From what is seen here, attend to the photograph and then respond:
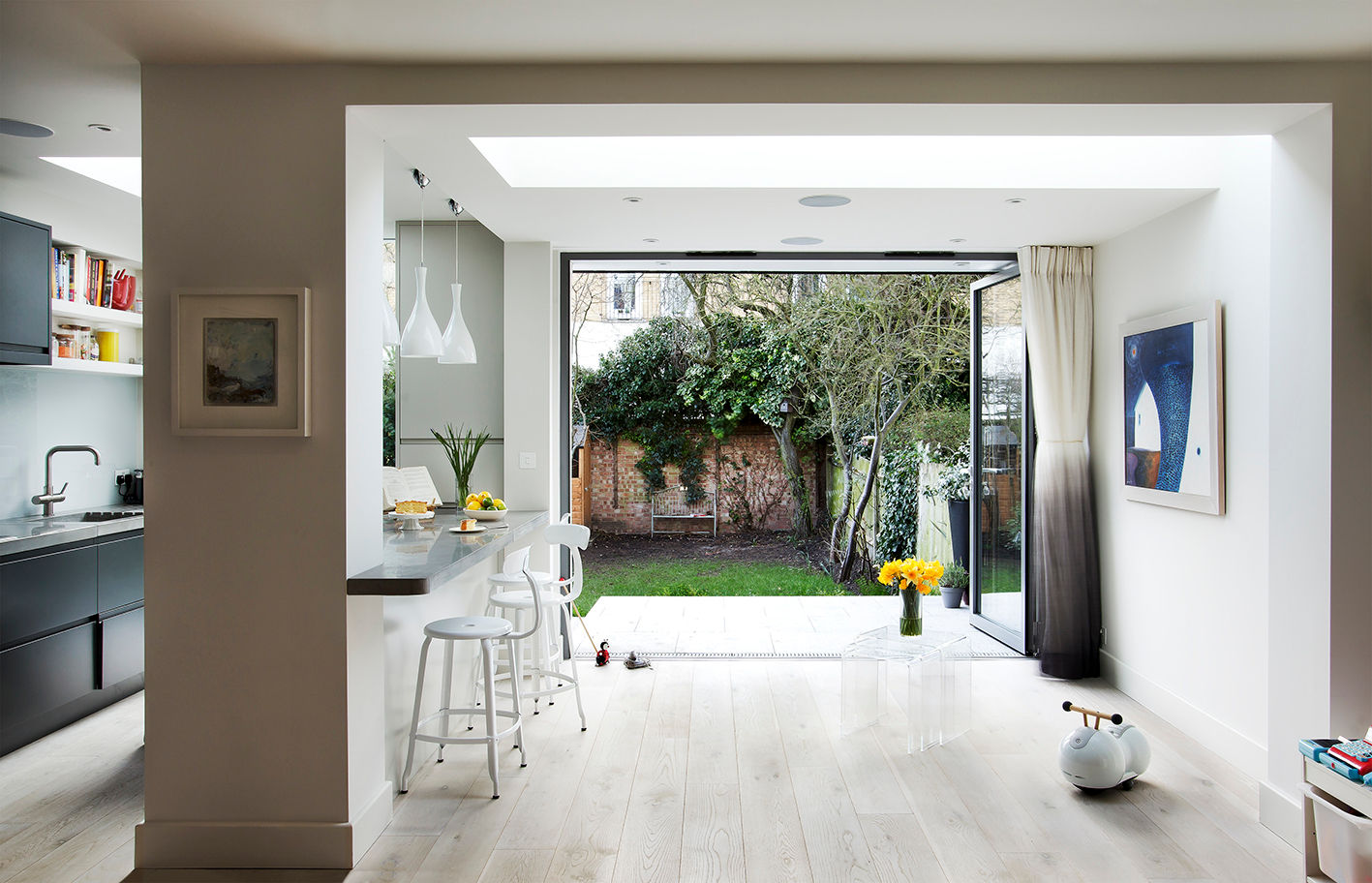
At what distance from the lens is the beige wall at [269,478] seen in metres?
2.61

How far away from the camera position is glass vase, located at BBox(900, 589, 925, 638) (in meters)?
3.74

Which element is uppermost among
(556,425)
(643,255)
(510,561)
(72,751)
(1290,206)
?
(643,255)

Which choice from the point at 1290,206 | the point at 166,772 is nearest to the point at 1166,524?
the point at 1290,206

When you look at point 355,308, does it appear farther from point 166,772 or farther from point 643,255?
point 643,255

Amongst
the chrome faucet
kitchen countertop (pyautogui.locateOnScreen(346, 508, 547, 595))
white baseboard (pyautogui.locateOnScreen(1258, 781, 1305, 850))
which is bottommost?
white baseboard (pyautogui.locateOnScreen(1258, 781, 1305, 850))

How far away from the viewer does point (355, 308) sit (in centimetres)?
267

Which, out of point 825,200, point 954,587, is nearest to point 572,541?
point 825,200

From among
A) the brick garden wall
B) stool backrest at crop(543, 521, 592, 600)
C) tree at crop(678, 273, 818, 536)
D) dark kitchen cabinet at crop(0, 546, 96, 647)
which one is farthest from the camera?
the brick garden wall

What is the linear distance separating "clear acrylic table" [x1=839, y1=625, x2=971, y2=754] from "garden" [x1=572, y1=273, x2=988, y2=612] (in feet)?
9.16

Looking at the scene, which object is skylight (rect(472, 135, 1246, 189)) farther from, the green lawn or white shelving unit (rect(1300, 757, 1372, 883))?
the green lawn

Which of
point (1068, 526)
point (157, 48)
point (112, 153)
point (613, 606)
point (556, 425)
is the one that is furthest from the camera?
point (613, 606)

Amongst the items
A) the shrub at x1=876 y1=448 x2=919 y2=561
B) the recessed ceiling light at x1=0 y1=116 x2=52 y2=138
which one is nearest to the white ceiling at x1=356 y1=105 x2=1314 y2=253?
the recessed ceiling light at x1=0 y1=116 x2=52 y2=138

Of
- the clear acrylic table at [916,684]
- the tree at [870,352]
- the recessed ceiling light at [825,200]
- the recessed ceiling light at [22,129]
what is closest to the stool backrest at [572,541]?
the clear acrylic table at [916,684]

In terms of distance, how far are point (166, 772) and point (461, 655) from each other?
1436mm
